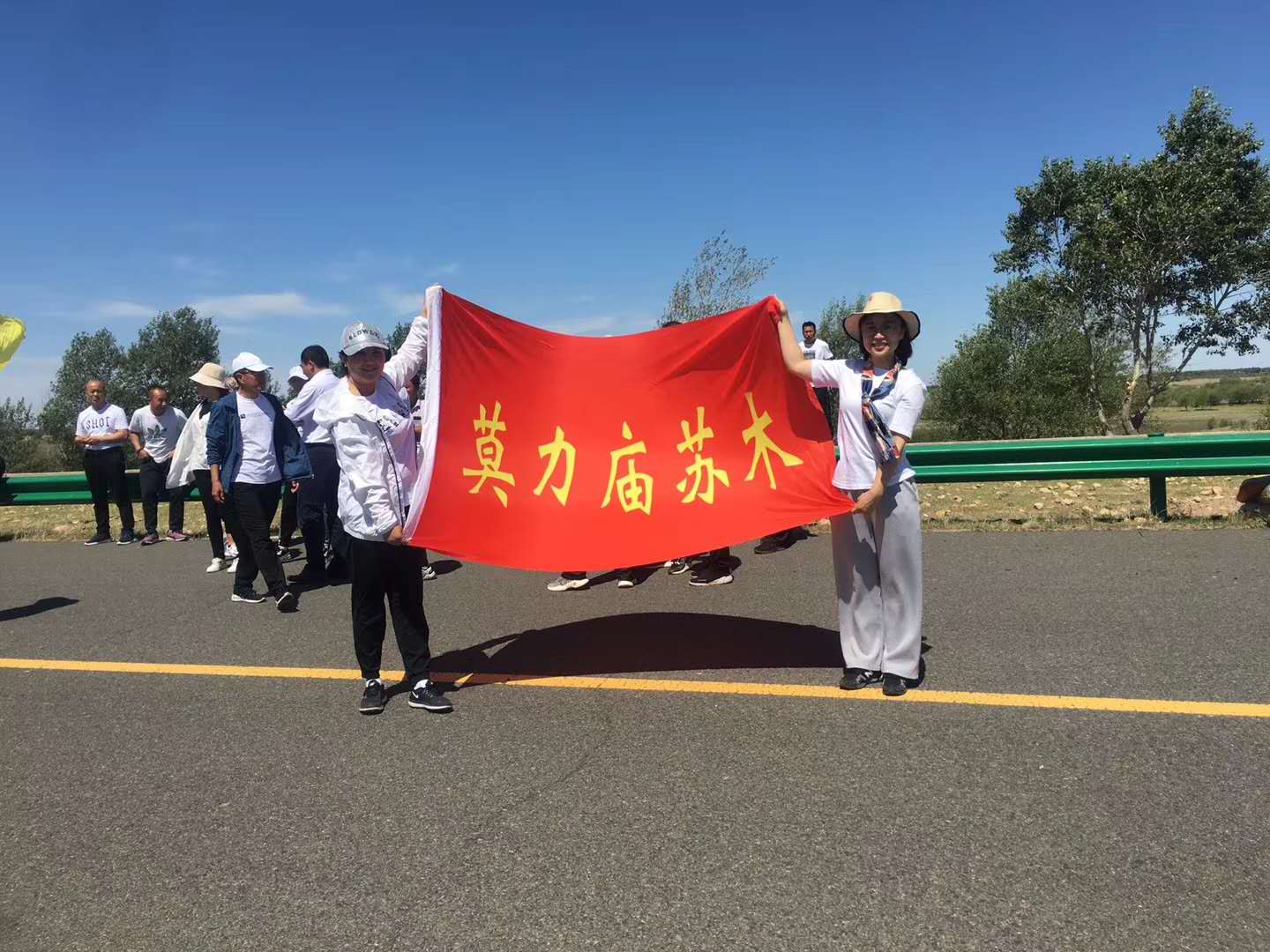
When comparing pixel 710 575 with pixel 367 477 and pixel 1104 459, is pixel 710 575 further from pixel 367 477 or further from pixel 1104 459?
pixel 1104 459

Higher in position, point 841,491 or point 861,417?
point 861,417

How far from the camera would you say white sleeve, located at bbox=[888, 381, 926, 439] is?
14.3 feet

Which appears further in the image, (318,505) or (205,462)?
(205,462)

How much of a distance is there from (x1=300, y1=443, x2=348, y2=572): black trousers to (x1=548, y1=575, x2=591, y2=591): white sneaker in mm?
2090

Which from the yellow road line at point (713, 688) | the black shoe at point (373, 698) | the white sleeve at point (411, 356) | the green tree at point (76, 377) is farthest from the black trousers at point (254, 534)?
the green tree at point (76, 377)

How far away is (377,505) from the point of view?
4527 mm

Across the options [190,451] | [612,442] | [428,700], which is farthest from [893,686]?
[190,451]

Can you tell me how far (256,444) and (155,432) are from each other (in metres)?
5.06

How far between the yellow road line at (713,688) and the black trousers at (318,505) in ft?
8.57

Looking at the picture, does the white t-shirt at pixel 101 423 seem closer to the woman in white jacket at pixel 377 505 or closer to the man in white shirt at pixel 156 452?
the man in white shirt at pixel 156 452

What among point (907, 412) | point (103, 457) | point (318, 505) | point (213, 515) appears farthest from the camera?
point (103, 457)

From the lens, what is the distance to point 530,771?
148 inches

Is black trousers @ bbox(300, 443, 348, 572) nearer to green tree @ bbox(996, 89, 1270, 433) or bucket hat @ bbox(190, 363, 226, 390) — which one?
bucket hat @ bbox(190, 363, 226, 390)

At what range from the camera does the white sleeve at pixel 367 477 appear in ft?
14.9
